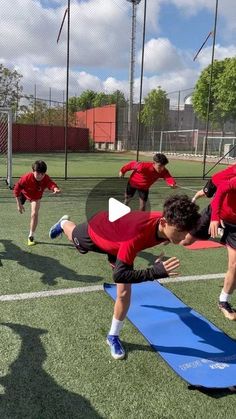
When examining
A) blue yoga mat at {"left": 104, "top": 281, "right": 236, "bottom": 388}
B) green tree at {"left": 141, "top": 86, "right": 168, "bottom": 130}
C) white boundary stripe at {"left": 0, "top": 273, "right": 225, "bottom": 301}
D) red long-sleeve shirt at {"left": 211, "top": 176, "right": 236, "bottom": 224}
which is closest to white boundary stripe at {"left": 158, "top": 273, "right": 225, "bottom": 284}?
white boundary stripe at {"left": 0, "top": 273, "right": 225, "bottom": 301}

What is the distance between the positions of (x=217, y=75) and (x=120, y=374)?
125 feet

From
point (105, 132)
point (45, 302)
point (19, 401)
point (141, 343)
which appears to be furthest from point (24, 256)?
point (105, 132)

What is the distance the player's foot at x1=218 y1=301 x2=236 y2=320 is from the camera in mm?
3980

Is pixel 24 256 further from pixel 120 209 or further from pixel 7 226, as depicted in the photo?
pixel 120 209

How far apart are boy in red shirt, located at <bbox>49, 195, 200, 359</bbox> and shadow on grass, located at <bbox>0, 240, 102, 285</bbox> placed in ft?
4.97

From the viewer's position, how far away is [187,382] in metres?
2.91

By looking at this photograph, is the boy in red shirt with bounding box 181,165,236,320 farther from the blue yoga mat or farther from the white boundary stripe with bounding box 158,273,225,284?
the white boundary stripe with bounding box 158,273,225,284

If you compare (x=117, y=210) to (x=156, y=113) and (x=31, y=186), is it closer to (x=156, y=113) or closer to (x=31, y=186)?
(x=31, y=186)

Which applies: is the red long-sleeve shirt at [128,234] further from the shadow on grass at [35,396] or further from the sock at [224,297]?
the sock at [224,297]

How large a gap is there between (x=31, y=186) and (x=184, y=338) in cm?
353

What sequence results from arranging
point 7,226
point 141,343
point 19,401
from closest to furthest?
point 19,401, point 141,343, point 7,226

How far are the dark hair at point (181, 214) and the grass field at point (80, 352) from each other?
111 cm

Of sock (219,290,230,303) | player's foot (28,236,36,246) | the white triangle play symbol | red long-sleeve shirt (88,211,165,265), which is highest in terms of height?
the white triangle play symbol

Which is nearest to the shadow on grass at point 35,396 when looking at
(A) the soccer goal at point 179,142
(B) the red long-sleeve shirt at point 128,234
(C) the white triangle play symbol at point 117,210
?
(B) the red long-sleeve shirt at point 128,234
